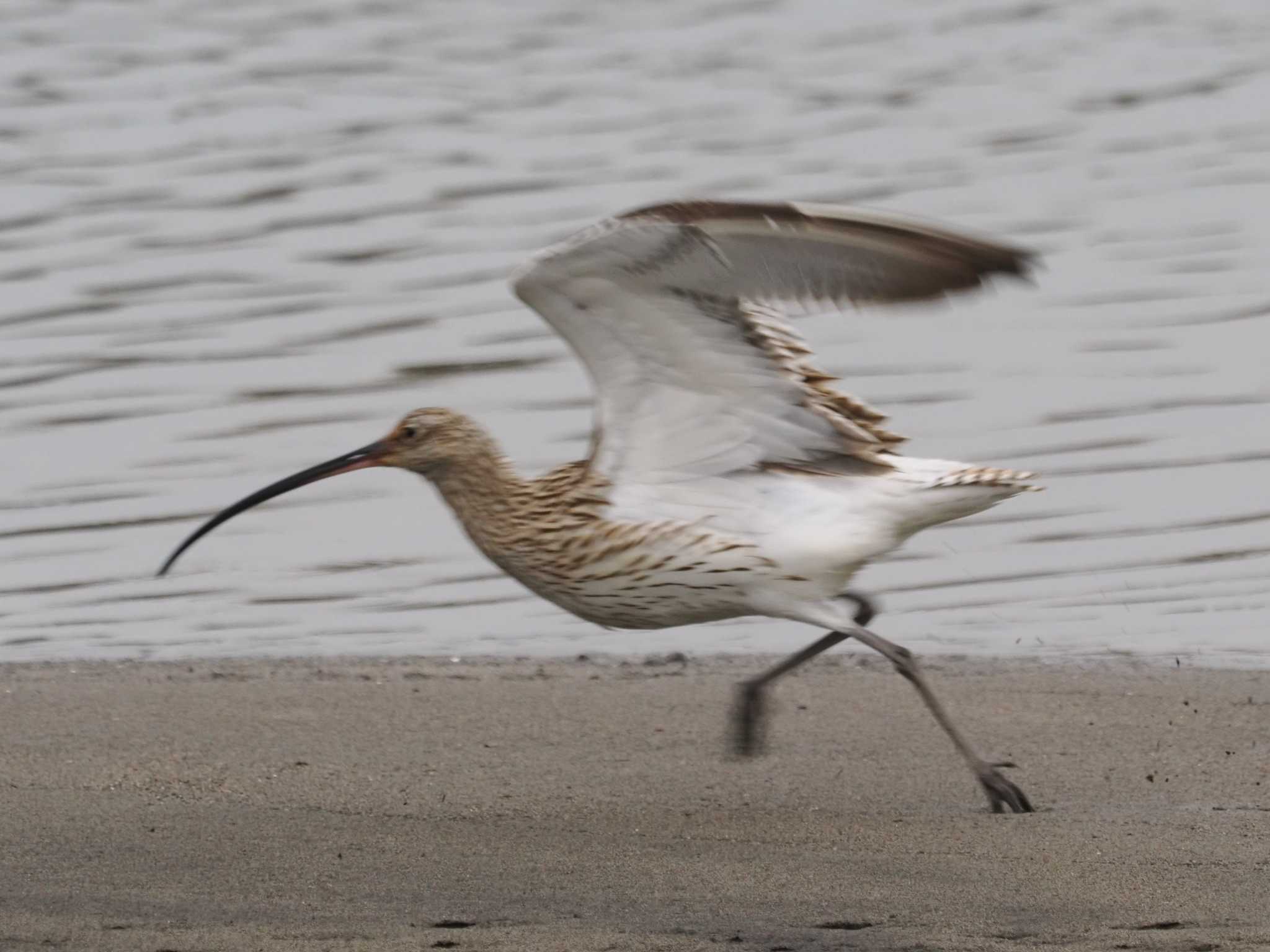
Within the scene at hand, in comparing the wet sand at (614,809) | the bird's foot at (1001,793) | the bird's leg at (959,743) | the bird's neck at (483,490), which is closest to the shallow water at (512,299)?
the wet sand at (614,809)

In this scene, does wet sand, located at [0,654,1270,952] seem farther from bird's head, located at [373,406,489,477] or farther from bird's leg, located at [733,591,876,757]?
bird's head, located at [373,406,489,477]

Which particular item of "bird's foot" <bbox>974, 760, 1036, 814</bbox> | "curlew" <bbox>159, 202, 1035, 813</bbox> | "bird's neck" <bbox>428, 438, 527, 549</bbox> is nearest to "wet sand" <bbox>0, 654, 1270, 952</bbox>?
"bird's foot" <bbox>974, 760, 1036, 814</bbox>

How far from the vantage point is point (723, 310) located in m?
6.60

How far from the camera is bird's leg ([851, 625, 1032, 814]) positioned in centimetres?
626

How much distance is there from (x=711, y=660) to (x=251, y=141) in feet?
28.5

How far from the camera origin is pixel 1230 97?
16.6 m

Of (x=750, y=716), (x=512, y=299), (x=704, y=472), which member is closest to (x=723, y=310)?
(x=704, y=472)

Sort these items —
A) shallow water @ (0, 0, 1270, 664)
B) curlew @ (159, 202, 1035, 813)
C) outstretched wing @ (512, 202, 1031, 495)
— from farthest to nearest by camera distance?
shallow water @ (0, 0, 1270, 664), curlew @ (159, 202, 1035, 813), outstretched wing @ (512, 202, 1031, 495)

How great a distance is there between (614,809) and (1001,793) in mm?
965

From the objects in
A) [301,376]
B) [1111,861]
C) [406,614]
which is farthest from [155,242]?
[1111,861]

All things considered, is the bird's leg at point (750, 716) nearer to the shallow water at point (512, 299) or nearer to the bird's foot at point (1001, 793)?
the bird's foot at point (1001, 793)

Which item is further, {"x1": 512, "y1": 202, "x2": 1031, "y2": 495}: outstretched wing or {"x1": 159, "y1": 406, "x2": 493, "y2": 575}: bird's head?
A: {"x1": 159, "y1": 406, "x2": 493, "y2": 575}: bird's head

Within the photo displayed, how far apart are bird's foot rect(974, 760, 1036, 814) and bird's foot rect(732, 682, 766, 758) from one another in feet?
2.24

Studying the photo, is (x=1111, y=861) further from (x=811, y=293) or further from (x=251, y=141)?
(x=251, y=141)
